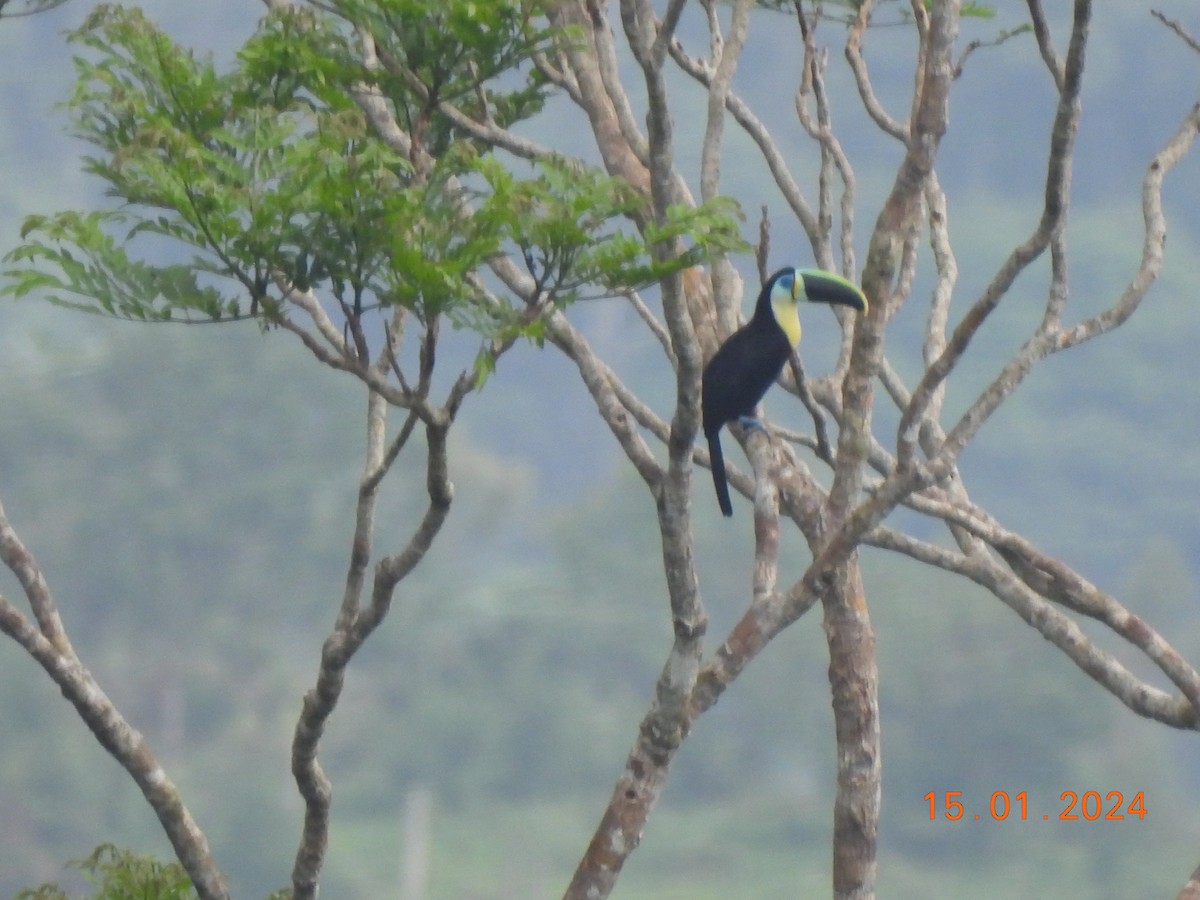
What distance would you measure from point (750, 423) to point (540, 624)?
926 inches

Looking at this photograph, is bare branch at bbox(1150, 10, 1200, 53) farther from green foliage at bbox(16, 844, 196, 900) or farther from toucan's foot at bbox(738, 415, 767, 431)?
green foliage at bbox(16, 844, 196, 900)

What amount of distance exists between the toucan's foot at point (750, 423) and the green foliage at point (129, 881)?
148 centimetres

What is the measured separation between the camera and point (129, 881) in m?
3.74

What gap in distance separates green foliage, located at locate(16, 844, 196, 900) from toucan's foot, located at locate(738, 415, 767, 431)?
4.87ft

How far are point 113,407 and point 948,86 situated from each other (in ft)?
81.0

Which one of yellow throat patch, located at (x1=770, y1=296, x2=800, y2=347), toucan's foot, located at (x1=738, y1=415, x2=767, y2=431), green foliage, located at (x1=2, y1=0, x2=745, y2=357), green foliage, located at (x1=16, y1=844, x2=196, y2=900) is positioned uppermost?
yellow throat patch, located at (x1=770, y1=296, x2=800, y2=347)

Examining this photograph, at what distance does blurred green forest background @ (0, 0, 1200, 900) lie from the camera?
22562mm

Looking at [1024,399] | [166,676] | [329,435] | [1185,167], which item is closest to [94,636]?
[166,676]

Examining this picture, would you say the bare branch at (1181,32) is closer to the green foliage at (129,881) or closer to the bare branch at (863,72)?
the bare branch at (863,72)

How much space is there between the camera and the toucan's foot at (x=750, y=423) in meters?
4.11

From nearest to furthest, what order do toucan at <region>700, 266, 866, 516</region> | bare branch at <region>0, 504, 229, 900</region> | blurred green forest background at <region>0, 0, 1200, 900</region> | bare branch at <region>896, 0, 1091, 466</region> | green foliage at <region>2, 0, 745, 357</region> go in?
green foliage at <region>2, 0, 745, 357</region> < bare branch at <region>896, 0, 1091, 466</region> < bare branch at <region>0, 504, 229, 900</region> < toucan at <region>700, 266, 866, 516</region> < blurred green forest background at <region>0, 0, 1200, 900</region>

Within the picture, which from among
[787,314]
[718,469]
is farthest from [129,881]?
[787,314]

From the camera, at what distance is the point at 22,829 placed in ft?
68.9

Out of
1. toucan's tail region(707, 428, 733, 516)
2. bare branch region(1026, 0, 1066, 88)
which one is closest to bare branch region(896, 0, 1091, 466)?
bare branch region(1026, 0, 1066, 88)
